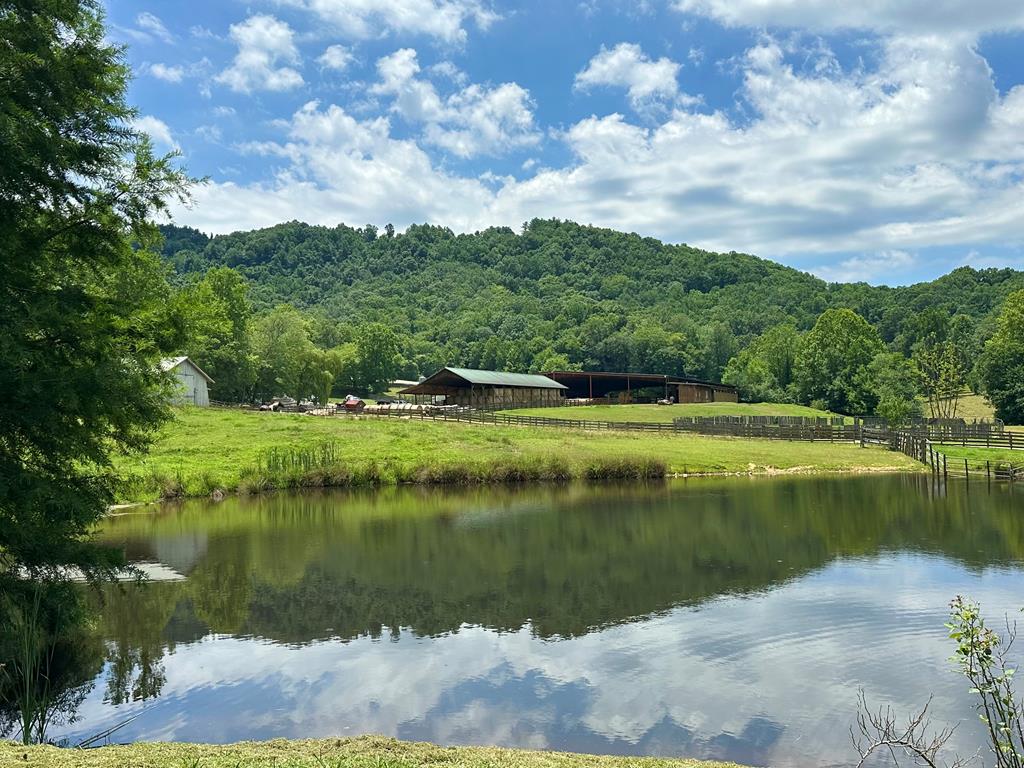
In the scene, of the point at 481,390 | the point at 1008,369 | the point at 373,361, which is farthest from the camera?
the point at 373,361

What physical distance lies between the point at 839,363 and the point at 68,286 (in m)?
93.7

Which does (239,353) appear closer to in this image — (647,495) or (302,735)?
(647,495)

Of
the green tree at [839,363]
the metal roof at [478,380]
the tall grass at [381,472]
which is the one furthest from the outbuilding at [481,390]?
the green tree at [839,363]

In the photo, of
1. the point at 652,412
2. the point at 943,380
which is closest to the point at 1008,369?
the point at 943,380

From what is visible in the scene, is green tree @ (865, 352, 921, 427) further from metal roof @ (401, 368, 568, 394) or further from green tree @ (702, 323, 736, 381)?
green tree @ (702, 323, 736, 381)

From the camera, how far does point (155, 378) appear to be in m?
11.7

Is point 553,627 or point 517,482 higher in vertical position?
point 553,627

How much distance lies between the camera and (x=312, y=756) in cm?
718

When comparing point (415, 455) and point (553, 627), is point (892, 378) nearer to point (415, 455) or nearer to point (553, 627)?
point (415, 455)

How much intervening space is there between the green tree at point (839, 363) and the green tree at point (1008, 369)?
13274 mm

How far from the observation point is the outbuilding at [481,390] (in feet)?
244

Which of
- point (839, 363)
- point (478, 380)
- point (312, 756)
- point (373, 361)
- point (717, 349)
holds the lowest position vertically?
point (312, 756)

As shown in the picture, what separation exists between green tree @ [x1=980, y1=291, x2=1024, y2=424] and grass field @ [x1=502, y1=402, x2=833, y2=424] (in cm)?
1592

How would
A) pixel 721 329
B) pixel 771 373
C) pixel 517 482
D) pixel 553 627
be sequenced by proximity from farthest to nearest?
pixel 721 329 → pixel 771 373 → pixel 517 482 → pixel 553 627
